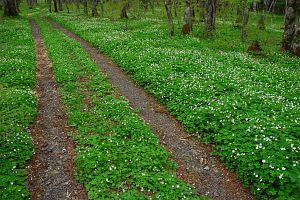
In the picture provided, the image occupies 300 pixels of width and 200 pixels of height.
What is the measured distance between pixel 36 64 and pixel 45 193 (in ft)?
46.3

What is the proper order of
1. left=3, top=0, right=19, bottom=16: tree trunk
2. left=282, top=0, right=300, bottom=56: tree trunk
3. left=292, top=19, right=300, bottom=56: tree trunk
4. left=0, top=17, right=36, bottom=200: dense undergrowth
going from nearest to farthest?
left=0, top=17, right=36, bottom=200: dense undergrowth
left=292, top=19, right=300, bottom=56: tree trunk
left=282, top=0, right=300, bottom=56: tree trunk
left=3, top=0, right=19, bottom=16: tree trunk

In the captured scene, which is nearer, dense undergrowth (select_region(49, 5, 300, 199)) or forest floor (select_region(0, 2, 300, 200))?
forest floor (select_region(0, 2, 300, 200))

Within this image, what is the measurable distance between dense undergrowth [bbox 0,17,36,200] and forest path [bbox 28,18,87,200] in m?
0.32

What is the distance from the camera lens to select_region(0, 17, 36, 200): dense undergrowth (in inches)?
321

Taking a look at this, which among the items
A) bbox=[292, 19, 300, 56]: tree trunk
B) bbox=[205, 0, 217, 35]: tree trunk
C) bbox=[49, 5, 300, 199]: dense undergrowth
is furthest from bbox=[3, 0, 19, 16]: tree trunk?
bbox=[292, 19, 300, 56]: tree trunk

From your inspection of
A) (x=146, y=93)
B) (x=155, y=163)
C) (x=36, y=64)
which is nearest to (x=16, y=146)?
(x=155, y=163)

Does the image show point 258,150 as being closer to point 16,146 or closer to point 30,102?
point 16,146

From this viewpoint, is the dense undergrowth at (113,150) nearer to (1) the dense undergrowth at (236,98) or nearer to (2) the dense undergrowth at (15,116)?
(2) the dense undergrowth at (15,116)

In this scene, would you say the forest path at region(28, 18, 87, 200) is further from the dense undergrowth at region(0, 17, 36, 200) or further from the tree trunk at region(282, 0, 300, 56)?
the tree trunk at region(282, 0, 300, 56)

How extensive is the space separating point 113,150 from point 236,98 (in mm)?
6153

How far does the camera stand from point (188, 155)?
9.90 meters

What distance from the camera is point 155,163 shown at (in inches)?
354

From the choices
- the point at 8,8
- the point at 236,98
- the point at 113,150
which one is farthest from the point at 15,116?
the point at 8,8

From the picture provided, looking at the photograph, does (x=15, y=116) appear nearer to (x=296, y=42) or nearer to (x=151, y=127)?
(x=151, y=127)
